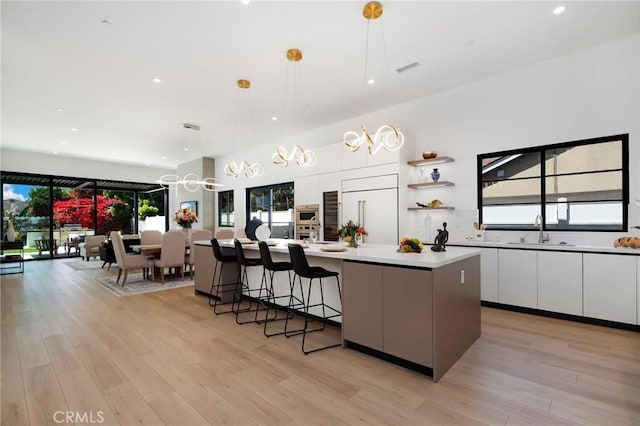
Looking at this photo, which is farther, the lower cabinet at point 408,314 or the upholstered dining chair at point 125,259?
the upholstered dining chair at point 125,259

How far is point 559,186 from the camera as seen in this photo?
400 centimetres

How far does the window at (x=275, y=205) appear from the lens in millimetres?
7488

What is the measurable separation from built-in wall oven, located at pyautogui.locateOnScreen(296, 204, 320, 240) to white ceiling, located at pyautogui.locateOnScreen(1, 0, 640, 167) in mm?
1858

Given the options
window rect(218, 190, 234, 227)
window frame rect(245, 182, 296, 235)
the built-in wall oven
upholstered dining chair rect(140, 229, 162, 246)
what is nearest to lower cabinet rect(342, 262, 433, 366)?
the built-in wall oven

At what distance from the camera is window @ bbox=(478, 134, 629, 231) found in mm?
3590

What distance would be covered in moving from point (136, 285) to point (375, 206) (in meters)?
4.63

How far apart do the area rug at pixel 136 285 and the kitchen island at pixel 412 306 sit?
150 inches

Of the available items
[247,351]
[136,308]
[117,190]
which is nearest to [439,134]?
[247,351]

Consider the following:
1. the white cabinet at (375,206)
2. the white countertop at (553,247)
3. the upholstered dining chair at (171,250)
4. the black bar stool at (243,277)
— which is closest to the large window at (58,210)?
the upholstered dining chair at (171,250)

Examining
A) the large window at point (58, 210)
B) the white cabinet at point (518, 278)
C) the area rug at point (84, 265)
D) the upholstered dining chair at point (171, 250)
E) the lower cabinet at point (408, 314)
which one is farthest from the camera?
the large window at point (58, 210)

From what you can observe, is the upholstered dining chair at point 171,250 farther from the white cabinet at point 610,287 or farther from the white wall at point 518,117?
the white cabinet at point 610,287

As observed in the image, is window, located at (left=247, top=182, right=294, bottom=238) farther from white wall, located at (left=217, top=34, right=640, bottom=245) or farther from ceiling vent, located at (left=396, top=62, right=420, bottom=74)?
ceiling vent, located at (left=396, top=62, right=420, bottom=74)

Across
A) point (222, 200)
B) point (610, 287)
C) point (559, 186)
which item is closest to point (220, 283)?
point (610, 287)

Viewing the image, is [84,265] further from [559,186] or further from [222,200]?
[559,186]
